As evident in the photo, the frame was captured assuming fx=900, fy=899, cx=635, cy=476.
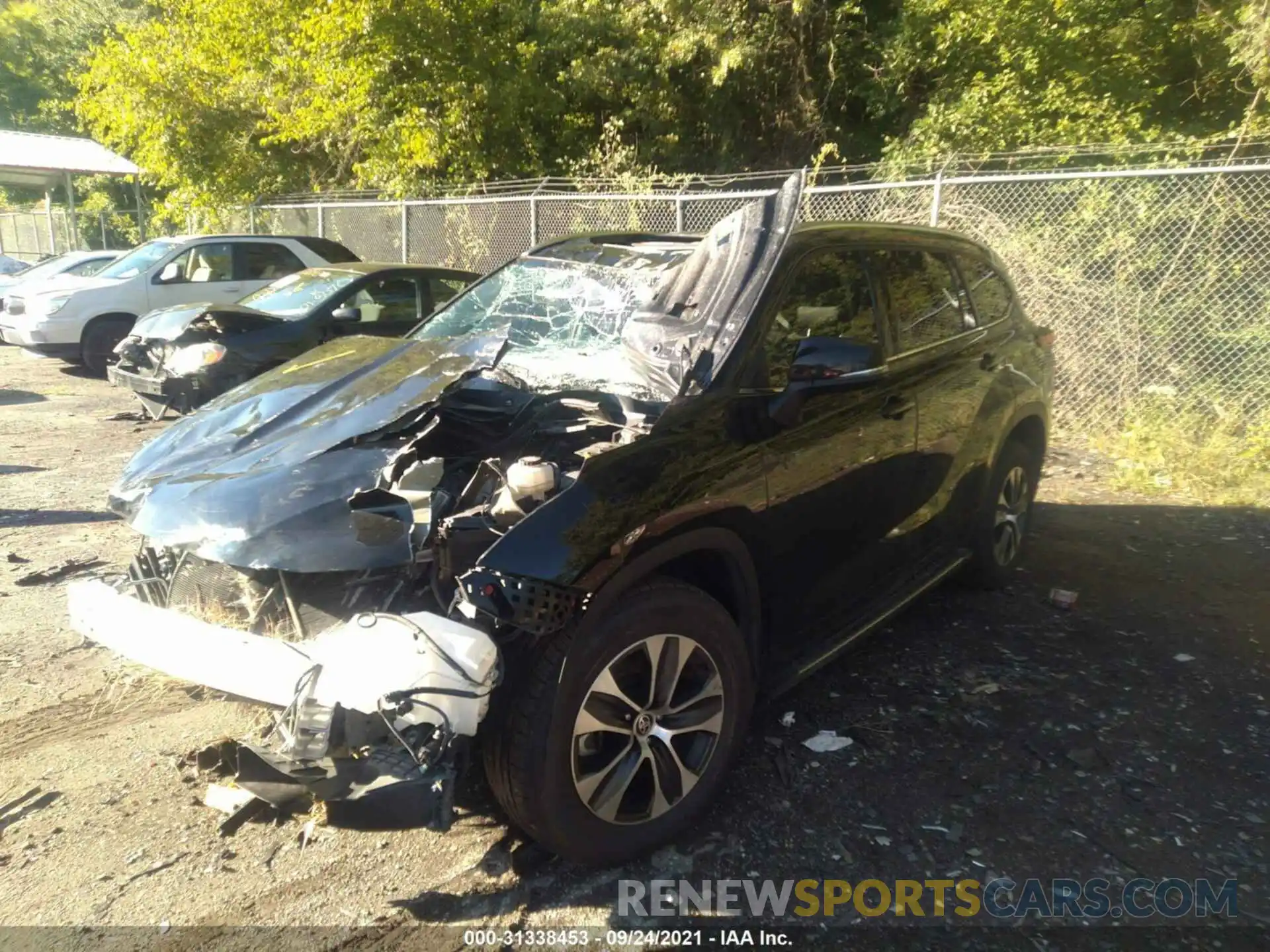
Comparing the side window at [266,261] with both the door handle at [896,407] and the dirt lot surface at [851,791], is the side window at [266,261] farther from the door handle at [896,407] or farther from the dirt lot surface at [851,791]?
the door handle at [896,407]

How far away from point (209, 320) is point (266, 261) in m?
5.05

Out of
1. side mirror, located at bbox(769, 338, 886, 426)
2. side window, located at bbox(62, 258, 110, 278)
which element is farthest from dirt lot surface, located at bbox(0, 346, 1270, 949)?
side window, located at bbox(62, 258, 110, 278)

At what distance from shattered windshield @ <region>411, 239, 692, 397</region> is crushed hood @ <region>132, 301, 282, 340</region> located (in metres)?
3.48

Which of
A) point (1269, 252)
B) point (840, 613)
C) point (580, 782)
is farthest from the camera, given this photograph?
point (1269, 252)

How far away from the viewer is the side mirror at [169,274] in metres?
11.5

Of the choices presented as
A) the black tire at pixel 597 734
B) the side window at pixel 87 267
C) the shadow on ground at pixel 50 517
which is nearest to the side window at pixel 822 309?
the black tire at pixel 597 734

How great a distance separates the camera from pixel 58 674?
3762 mm

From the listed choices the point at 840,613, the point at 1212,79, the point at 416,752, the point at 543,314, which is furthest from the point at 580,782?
the point at 1212,79

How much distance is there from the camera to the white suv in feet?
36.0

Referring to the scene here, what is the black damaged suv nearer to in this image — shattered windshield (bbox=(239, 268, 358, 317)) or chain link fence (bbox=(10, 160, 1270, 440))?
chain link fence (bbox=(10, 160, 1270, 440))

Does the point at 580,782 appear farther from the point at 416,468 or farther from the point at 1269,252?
the point at 1269,252

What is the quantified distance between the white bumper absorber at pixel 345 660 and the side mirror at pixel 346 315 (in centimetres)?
564

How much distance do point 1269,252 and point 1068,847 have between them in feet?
20.0

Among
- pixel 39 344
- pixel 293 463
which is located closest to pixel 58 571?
pixel 293 463
